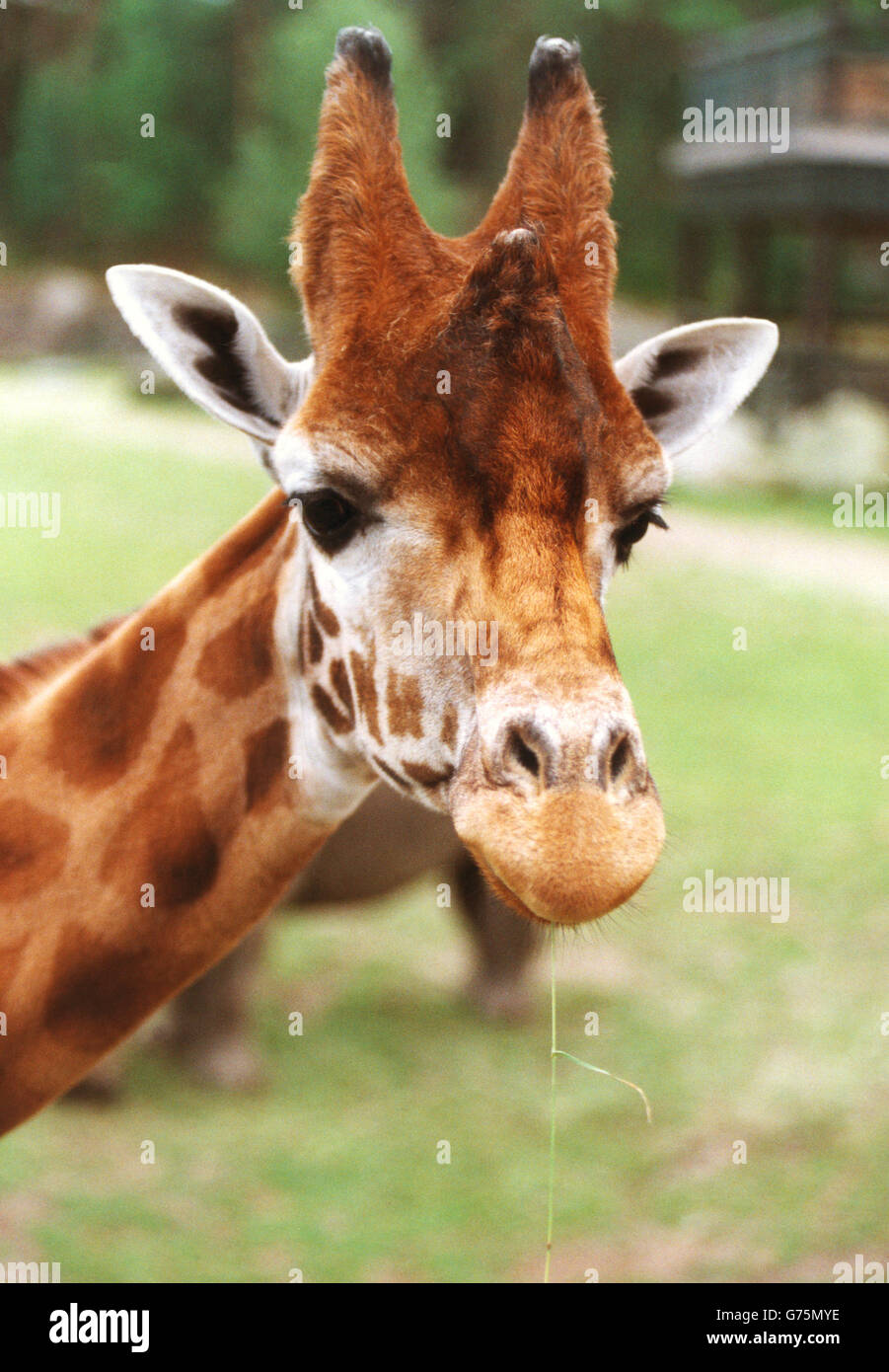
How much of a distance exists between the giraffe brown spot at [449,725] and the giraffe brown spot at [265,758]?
0.70 meters

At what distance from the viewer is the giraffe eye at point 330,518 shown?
3.22 metres

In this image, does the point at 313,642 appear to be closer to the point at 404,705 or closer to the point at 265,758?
the point at 265,758

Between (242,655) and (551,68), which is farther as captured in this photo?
(242,655)

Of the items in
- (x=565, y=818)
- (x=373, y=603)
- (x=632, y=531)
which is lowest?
(x=565, y=818)

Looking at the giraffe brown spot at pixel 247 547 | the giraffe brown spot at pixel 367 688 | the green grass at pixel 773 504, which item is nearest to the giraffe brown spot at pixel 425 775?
the giraffe brown spot at pixel 367 688

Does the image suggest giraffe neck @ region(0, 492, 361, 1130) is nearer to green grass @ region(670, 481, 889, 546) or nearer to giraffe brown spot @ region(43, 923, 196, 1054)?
giraffe brown spot @ region(43, 923, 196, 1054)

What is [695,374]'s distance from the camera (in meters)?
3.84

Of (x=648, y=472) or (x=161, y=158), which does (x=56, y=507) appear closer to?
(x=648, y=472)

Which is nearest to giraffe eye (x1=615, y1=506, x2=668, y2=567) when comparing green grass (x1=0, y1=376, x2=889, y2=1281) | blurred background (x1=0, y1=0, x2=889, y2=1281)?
blurred background (x1=0, y1=0, x2=889, y2=1281)

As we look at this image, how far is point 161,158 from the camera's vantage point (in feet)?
131

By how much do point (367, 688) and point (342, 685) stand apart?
161 millimetres

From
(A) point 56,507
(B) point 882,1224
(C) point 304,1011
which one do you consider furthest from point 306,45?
(B) point 882,1224

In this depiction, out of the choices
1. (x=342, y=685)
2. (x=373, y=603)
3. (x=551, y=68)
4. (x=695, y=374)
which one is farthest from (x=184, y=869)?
(x=551, y=68)

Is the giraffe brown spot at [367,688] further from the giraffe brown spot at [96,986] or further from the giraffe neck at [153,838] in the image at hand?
the giraffe brown spot at [96,986]
